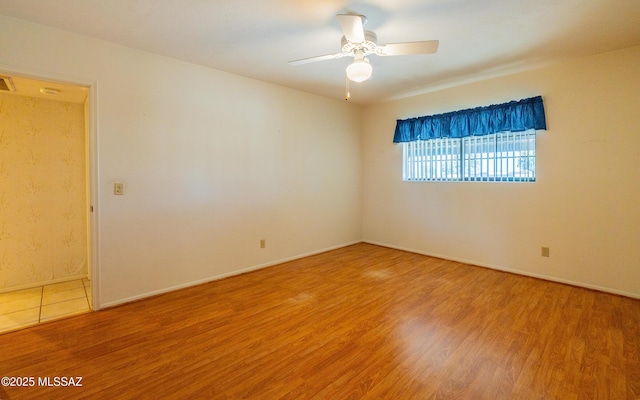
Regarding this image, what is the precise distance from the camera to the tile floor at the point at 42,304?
8.24ft

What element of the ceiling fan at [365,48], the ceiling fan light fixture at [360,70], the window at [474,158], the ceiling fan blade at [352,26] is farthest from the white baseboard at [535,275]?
the ceiling fan blade at [352,26]

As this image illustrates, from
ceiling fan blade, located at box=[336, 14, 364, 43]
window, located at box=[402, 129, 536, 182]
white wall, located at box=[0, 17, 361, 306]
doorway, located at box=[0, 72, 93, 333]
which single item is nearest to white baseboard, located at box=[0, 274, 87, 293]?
doorway, located at box=[0, 72, 93, 333]

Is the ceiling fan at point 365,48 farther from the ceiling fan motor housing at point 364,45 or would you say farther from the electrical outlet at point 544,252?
the electrical outlet at point 544,252

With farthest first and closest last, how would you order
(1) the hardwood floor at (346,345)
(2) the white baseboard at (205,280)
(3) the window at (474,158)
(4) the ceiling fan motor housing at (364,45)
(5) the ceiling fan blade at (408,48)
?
(3) the window at (474,158) → (2) the white baseboard at (205,280) → (4) the ceiling fan motor housing at (364,45) → (5) the ceiling fan blade at (408,48) → (1) the hardwood floor at (346,345)

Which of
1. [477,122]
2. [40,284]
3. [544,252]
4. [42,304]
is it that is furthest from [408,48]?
[40,284]

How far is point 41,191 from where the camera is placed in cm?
335

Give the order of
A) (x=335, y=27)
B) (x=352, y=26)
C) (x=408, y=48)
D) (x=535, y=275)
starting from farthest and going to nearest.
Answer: (x=535, y=275) < (x=335, y=27) < (x=408, y=48) < (x=352, y=26)

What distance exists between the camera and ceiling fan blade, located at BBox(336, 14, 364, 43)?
77.0 inches

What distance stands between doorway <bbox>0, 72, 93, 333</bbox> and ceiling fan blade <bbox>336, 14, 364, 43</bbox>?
2664mm

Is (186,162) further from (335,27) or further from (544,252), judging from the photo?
(544,252)

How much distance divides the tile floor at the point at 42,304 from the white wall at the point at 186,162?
1.24 feet

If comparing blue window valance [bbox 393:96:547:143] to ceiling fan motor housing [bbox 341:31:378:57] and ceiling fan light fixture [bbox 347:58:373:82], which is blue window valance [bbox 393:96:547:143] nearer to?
ceiling fan motor housing [bbox 341:31:378:57]

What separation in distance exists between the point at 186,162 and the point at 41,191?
1.73 m

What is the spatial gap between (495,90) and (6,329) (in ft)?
18.1
